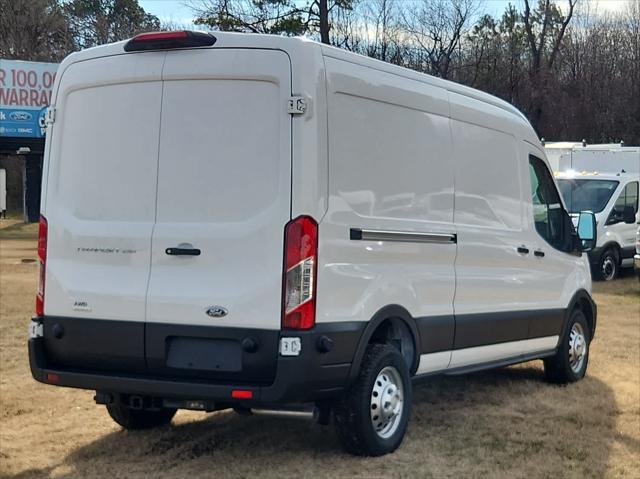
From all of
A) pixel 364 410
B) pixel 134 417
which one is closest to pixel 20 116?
pixel 134 417

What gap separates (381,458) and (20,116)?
2767cm

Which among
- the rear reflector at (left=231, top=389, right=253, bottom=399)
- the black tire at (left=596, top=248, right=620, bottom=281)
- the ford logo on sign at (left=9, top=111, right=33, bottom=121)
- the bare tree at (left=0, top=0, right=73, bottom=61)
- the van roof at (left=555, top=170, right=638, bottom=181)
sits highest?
the bare tree at (left=0, top=0, right=73, bottom=61)

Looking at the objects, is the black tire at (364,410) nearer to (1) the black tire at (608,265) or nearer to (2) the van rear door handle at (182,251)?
(2) the van rear door handle at (182,251)

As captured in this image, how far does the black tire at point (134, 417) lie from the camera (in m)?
6.40

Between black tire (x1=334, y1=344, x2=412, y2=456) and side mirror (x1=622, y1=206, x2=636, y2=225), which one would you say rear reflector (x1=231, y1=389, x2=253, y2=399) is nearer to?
black tire (x1=334, y1=344, x2=412, y2=456)

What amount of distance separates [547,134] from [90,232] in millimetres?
34825

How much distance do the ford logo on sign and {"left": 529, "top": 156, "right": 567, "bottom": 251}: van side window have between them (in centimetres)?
2580

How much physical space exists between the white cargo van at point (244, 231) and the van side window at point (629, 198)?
1264 centimetres

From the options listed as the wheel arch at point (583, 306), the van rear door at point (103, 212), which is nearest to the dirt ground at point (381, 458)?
the wheel arch at point (583, 306)

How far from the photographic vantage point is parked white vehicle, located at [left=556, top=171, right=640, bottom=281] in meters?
17.6

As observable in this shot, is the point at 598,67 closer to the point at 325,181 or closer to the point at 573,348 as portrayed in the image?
the point at 573,348

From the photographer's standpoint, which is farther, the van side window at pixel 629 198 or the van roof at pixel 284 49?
the van side window at pixel 629 198


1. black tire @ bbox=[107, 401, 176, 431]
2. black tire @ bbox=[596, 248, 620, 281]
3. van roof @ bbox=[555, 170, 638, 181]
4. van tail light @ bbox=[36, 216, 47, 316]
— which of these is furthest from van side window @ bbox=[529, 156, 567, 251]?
van roof @ bbox=[555, 170, 638, 181]

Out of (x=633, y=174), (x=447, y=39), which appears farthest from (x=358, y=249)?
(x=447, y=39)
